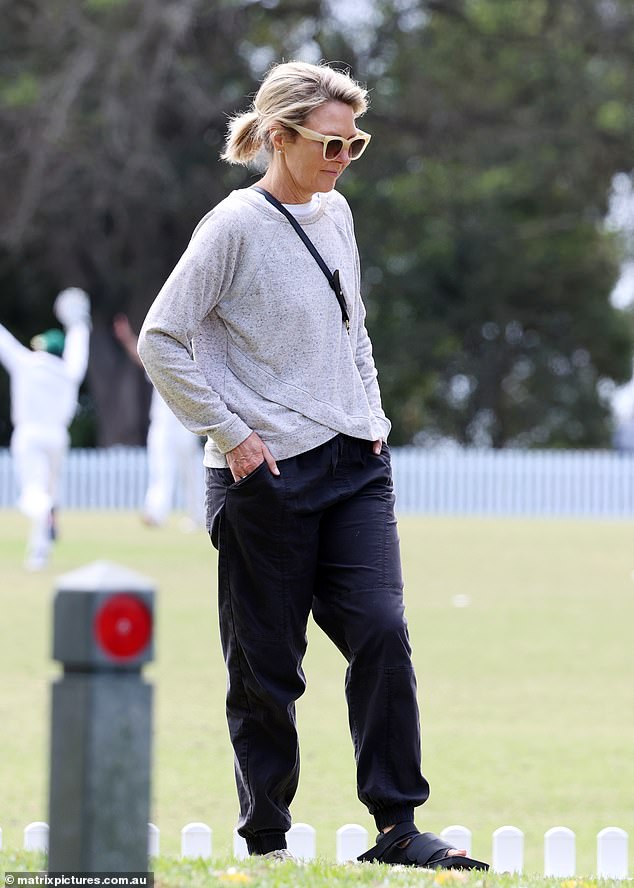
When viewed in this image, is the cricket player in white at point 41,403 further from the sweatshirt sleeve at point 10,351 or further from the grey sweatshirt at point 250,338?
the grey sweatshirt at point 250,338

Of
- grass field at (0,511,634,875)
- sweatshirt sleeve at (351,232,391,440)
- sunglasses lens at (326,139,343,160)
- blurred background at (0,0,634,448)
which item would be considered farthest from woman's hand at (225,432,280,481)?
blurred background at (0,0,634,448)

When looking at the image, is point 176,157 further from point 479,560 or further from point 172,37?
point 479,560

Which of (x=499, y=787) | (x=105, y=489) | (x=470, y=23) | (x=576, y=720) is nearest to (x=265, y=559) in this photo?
(x=499, y=787)

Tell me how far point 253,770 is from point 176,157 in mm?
25803

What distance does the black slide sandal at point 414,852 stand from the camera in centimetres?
378

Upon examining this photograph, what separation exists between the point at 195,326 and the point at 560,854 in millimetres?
1726

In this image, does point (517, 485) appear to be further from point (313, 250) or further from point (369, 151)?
point (313, 250)

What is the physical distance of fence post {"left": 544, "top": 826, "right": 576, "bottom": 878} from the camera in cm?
433

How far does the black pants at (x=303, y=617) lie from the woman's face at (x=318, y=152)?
647 millimetres

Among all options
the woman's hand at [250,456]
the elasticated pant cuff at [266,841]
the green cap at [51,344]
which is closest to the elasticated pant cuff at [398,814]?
the elasticated pant cuff at [266,841]

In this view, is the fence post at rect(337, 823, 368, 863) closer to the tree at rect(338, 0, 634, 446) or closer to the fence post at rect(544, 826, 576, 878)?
the fence post at rect(544, 826, 576, 878)

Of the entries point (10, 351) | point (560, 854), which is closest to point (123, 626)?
point (560, 854)

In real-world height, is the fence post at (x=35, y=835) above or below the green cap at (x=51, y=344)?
below

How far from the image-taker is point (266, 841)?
4.07 m
